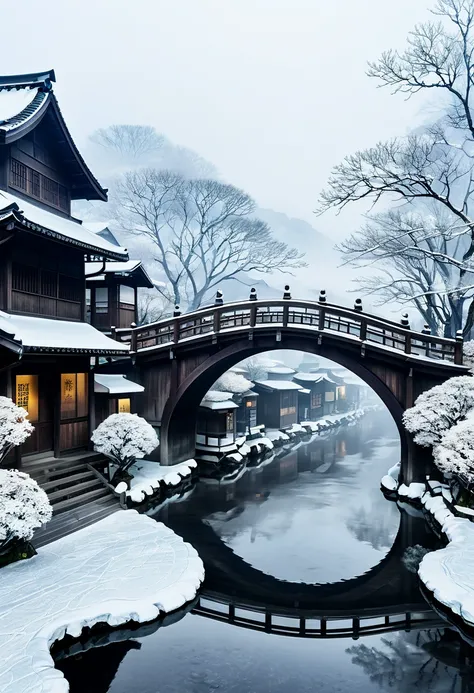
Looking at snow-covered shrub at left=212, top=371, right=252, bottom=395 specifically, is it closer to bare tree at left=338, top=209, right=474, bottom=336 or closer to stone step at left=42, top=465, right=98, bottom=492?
bare tree at left=338, top=209, right=474, bottom=336

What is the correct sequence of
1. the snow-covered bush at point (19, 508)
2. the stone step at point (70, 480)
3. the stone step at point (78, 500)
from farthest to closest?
the stone step at point (70, 480), the stone step at point (78, 500), the snow-covered bush at point (19, 508)

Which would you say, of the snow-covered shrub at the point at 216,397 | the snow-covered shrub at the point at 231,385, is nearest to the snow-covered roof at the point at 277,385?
the snow-covered shrub at the point at 231,385

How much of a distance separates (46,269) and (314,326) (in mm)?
Result: 11025

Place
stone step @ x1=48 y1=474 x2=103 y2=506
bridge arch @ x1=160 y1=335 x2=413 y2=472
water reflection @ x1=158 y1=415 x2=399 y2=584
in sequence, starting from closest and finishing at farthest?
water reflection @ x1=158 y1=415 x2=399 y2=584 < stone step @ x1=48 y1=474 x2=103 y2=506 < bridge arch @ x1=160 y1=335 x2=413 y2=472

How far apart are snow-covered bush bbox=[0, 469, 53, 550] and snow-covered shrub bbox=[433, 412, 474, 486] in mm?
11266

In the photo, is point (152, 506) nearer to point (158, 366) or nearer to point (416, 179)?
point (158, 366)

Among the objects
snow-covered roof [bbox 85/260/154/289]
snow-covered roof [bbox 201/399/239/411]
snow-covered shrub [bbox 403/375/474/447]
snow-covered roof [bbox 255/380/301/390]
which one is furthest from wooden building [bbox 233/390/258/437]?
snow-covered shrub [bbox 403/375/474/447]

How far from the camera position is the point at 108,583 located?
9.39 m

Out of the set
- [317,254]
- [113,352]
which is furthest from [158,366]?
[317,254]

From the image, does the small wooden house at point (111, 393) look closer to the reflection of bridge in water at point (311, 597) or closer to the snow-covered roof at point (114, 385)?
the snow-covered roof at point (114, 385)

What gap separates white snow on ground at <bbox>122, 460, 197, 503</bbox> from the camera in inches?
643

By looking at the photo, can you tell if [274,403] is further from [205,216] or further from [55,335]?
[55,335]

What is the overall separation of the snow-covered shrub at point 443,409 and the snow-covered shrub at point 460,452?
4.90 ft

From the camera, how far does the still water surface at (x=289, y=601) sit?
749 cm
